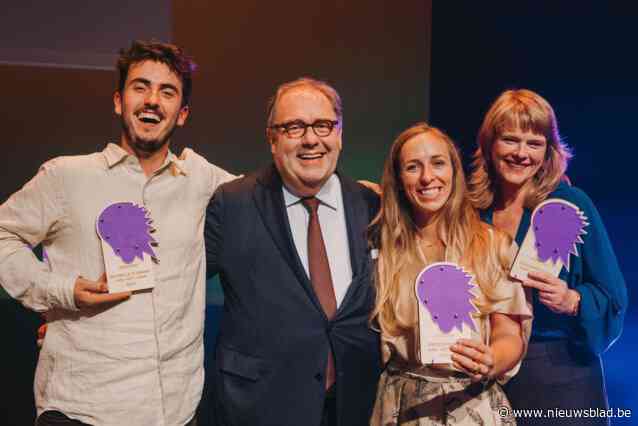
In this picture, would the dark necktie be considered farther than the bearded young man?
Yes

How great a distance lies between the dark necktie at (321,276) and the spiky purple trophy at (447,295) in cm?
37

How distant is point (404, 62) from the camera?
3.99 meters

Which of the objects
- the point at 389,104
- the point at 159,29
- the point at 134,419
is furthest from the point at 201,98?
the point at 134,419

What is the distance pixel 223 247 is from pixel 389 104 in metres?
2.11

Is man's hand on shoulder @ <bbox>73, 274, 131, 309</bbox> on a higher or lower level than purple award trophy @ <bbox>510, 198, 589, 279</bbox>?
lower

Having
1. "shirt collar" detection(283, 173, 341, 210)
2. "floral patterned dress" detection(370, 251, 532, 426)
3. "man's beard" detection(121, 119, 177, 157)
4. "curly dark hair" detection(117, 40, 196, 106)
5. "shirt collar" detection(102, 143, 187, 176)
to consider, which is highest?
"curly dark hair" detection(117, 40, 196, 106)

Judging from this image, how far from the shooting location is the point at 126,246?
2.00m

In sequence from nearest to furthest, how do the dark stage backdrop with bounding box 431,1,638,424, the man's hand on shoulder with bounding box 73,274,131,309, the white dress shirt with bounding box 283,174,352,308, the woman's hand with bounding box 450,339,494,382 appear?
the woman's hand with bounding box 450,339,494,382 → the man's hand on shoulder with bounding box 73,274,131,309 → the white dress shirt with bounding box 283,174,352,308 → the dark stage backdrop with bounding box 431,1,638,424

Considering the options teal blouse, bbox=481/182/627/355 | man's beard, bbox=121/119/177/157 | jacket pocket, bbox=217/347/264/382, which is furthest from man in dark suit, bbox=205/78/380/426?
teal blouse, bbox=481/182/627/355

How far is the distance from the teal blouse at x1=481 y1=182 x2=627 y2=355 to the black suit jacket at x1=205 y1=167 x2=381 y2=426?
69cm

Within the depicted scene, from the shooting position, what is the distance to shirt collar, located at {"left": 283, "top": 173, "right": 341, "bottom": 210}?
2281 mm

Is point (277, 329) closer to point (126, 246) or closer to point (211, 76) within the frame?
point (126, 246)

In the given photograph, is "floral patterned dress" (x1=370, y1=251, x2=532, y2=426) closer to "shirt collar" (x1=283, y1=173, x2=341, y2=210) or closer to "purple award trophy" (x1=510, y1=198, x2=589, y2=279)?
"purple award trophy" (x1=510, y1=198, x2=589, y2=279)

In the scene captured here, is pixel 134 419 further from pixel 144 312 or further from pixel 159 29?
pixel 159 29
